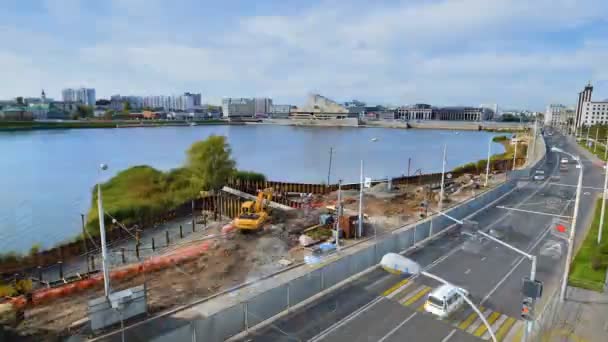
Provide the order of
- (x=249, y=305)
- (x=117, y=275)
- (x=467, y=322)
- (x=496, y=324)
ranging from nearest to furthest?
1. (x=249, y=305)
2. (x=496, y=324)
3. (x=467, y=322)
4. (x=117, y=275)

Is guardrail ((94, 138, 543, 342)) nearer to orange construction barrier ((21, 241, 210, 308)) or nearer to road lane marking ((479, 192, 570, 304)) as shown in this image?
road lane marking ((479, 192, 570, 304))

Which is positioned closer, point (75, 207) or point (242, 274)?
point (242, 274)

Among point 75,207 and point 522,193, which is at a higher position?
point 522,193

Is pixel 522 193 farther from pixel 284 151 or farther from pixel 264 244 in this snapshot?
pixel 284 151

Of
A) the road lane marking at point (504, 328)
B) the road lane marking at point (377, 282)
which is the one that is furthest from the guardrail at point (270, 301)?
the road lane marking at point (504, 328)

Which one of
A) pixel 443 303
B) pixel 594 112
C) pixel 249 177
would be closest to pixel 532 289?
pixel 443 303

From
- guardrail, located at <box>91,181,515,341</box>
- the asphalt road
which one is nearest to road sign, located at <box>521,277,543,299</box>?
the asphalt road

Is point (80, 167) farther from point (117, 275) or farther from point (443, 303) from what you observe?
point (443, 303)

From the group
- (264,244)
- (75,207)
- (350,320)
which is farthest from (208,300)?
(75,207)
